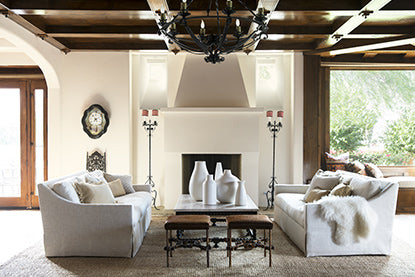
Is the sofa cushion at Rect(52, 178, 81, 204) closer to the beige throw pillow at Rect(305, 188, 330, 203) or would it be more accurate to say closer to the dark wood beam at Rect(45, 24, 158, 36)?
the dark wood beam at Rect(45, 24, 158, 36)

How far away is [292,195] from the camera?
506 centimetres

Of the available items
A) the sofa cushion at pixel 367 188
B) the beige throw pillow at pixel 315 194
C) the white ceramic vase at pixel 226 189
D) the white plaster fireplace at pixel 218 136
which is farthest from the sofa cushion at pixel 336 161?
the white ceramic vase at pixel 226 189

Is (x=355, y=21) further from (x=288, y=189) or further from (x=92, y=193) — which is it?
→ (x=92, y=193)

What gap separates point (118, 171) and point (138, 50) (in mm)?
2084

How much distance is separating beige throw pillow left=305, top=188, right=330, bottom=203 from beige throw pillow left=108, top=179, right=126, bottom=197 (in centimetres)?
247

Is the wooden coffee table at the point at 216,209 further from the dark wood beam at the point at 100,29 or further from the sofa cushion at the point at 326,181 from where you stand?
the dark wood beam at the point at 100,29

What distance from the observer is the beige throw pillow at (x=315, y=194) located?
4316 millimetres

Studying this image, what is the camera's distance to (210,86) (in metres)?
6.38

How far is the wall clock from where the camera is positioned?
621 centimetres

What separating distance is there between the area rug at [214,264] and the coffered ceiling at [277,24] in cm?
261

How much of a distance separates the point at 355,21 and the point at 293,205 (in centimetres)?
235

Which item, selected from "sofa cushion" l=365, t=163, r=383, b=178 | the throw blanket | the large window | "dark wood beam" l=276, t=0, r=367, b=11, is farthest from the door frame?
"sofa cushion" l=365, t=163, r=383, b=178

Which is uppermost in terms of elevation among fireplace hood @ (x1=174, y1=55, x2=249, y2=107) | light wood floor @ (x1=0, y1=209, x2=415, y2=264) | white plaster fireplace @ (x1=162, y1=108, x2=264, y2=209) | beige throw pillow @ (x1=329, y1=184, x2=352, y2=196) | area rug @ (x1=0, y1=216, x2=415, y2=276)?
fireplace hood @ (x1=174, y1=55, x2=249, y2=107)

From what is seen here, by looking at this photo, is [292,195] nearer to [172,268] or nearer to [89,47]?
[172,268]
